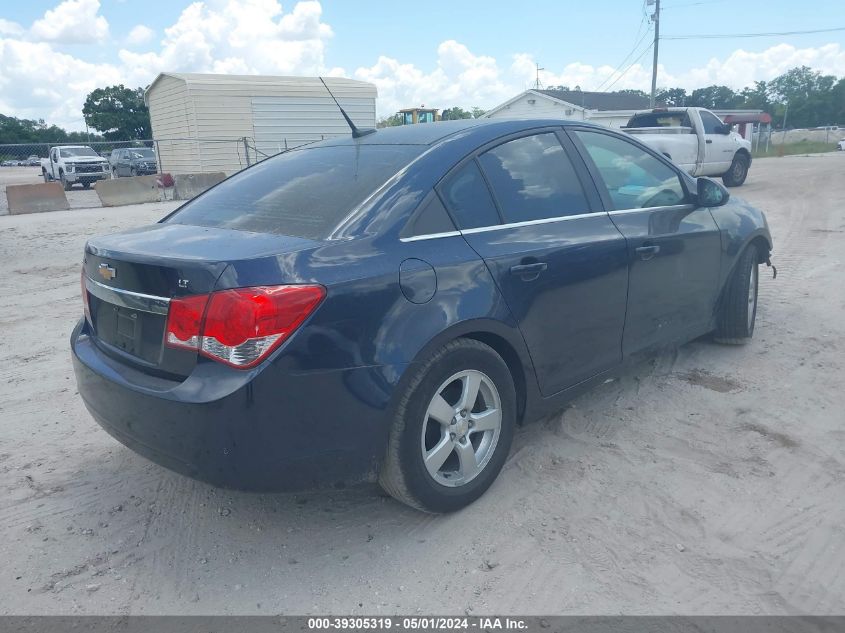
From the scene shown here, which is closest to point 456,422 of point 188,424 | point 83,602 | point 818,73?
point 188,424

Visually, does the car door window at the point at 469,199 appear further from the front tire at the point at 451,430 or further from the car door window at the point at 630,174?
the car door window at the point at 630,174

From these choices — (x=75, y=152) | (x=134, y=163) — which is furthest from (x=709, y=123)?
(x=75, y=152)

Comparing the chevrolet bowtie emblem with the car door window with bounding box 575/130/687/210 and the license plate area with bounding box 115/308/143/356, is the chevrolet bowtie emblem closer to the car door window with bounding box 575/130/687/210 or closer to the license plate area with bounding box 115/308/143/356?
the license plate area with bounding box 115/308/143/356

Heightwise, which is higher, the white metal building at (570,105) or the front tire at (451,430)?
the white metal building at (570,105)

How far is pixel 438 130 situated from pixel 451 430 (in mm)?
1571

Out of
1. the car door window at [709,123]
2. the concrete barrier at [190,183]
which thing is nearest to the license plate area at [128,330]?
the car door window at [709,123]

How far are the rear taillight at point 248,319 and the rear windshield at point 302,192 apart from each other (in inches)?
16.8

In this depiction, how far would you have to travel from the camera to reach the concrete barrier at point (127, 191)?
17577mm

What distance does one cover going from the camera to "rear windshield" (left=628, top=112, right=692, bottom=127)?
1566cm

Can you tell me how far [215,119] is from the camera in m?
24.6

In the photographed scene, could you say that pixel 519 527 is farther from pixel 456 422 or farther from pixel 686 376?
pixel 686 376

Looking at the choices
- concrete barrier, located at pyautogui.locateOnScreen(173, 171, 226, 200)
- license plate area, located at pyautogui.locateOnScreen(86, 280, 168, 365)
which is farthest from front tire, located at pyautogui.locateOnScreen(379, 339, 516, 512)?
concrete barrier, located at pyautogui.locateOnScreen(173, 171, 226, 200)

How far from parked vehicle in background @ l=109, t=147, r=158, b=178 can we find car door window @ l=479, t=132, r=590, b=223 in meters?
26.4
